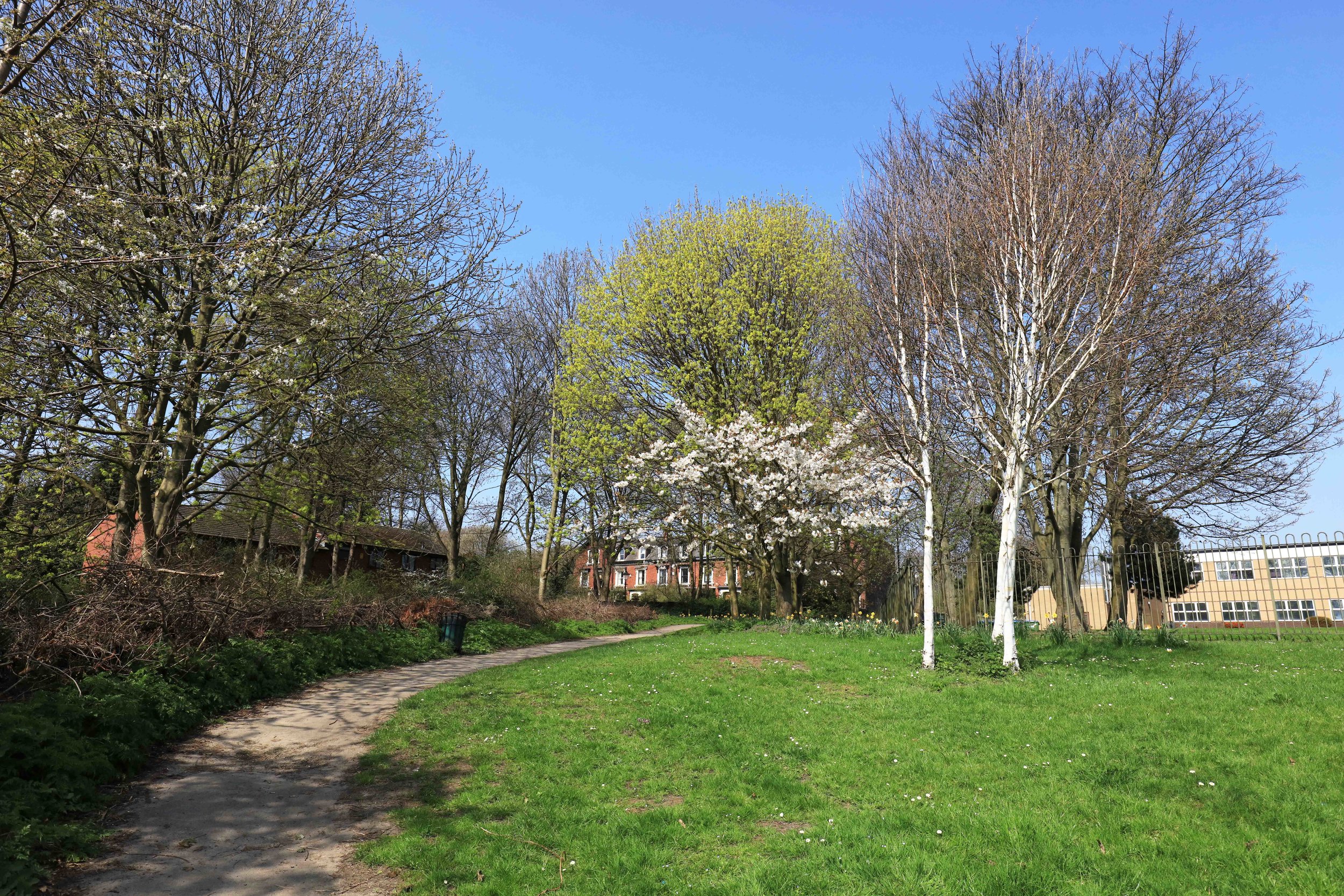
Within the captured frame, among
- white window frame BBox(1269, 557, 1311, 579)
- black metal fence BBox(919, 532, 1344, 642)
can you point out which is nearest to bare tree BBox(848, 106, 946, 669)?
black metal fence BBox(919, 532, 1344, 642)

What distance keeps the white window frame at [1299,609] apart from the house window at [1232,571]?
1.10 metres

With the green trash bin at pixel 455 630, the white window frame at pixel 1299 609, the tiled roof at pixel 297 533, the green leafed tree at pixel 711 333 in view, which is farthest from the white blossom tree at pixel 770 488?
the white window frame at pixel 1299 609

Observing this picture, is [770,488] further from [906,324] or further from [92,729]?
[92,729]

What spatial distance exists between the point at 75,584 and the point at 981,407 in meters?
13.5

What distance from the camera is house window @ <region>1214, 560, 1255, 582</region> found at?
2058 cm

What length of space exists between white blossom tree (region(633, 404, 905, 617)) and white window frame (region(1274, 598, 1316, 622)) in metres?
10.8

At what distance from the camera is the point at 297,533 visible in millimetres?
21953

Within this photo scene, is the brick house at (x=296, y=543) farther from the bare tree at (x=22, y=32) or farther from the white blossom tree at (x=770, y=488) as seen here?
the white blossom tree at (x=770, y=488)

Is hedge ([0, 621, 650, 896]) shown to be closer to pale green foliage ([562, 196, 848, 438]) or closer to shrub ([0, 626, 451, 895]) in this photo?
shrub ([0, 626, 451, 895])

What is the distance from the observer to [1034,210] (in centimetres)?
1124

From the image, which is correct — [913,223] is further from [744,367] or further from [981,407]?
[744,367]

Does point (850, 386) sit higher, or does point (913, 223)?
point (913, 223)

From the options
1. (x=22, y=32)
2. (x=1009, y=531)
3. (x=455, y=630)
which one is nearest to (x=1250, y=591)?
(x=1009, y=531)

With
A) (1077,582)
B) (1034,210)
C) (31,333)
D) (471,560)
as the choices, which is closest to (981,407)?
(1034,210)
